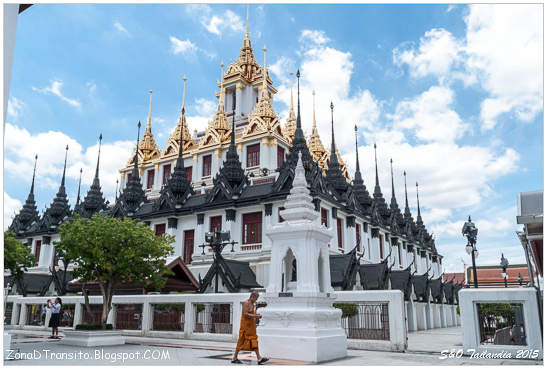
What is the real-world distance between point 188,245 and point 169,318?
11.8 meters

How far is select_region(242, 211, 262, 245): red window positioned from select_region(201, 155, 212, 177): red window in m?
18.7

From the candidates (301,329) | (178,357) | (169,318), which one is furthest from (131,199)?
(301,329)

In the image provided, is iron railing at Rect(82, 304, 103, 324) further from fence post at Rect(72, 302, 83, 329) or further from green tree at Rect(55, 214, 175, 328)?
green tree at Rect(55, 214, 175, 328)

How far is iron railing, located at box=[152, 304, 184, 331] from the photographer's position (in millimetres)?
18188

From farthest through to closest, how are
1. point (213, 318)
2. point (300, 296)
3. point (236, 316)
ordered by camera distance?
point (213, 318)
point (236, 316)
point (300, 296)

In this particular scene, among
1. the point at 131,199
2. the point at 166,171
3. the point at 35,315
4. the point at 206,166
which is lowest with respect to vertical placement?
the point at 35,315

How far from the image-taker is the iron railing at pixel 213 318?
1683cm

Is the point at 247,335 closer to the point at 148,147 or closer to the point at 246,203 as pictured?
the point at 246,203

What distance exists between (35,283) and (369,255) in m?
26.4

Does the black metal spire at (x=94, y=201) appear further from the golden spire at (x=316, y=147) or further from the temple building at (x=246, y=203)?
the golden spire at (x=316, y=147)

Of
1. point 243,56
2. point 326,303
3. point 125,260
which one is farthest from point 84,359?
point 243,56

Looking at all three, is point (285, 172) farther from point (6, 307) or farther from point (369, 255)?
point (6, 307)

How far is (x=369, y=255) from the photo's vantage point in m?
34.5

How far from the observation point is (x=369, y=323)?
1449 cm
